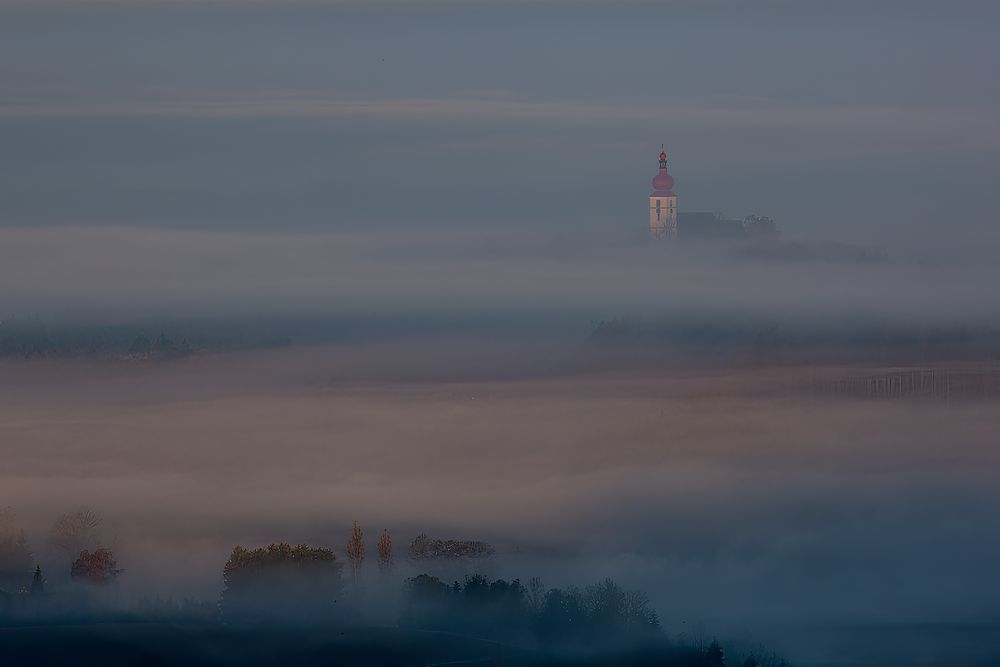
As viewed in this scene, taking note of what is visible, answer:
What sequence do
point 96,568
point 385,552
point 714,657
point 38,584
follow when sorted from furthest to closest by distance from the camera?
point 385,552
point 96,568
point 38,584
point 714,657

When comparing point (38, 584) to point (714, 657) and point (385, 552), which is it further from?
point (714, 657)

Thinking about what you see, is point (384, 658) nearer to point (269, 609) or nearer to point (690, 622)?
point (269, 609)

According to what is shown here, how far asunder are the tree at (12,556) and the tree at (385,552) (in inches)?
826

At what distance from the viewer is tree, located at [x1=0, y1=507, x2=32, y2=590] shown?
457ft

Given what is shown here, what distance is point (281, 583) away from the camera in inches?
5261

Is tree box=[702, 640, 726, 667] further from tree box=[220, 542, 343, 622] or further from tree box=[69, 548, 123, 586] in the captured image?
tree box=[69, 548, 123, 586]

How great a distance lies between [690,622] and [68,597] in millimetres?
35895

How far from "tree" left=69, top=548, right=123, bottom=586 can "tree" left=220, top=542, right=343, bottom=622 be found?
6.74 metres

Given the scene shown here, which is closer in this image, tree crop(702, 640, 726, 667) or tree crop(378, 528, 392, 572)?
tree crop(702, 640, 726, 667)

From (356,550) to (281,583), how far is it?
1322 cm

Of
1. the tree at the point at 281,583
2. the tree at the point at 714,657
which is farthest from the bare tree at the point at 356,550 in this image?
the tree at the point at 714,657

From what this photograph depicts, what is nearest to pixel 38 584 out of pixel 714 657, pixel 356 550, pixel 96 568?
pixel 96 568

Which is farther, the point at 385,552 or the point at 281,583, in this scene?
the point at 385,552

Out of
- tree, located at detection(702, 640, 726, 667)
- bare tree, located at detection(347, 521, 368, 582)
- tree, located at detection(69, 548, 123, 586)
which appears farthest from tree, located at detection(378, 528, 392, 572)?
tree, located at detection(702, 640, 726, 667)
